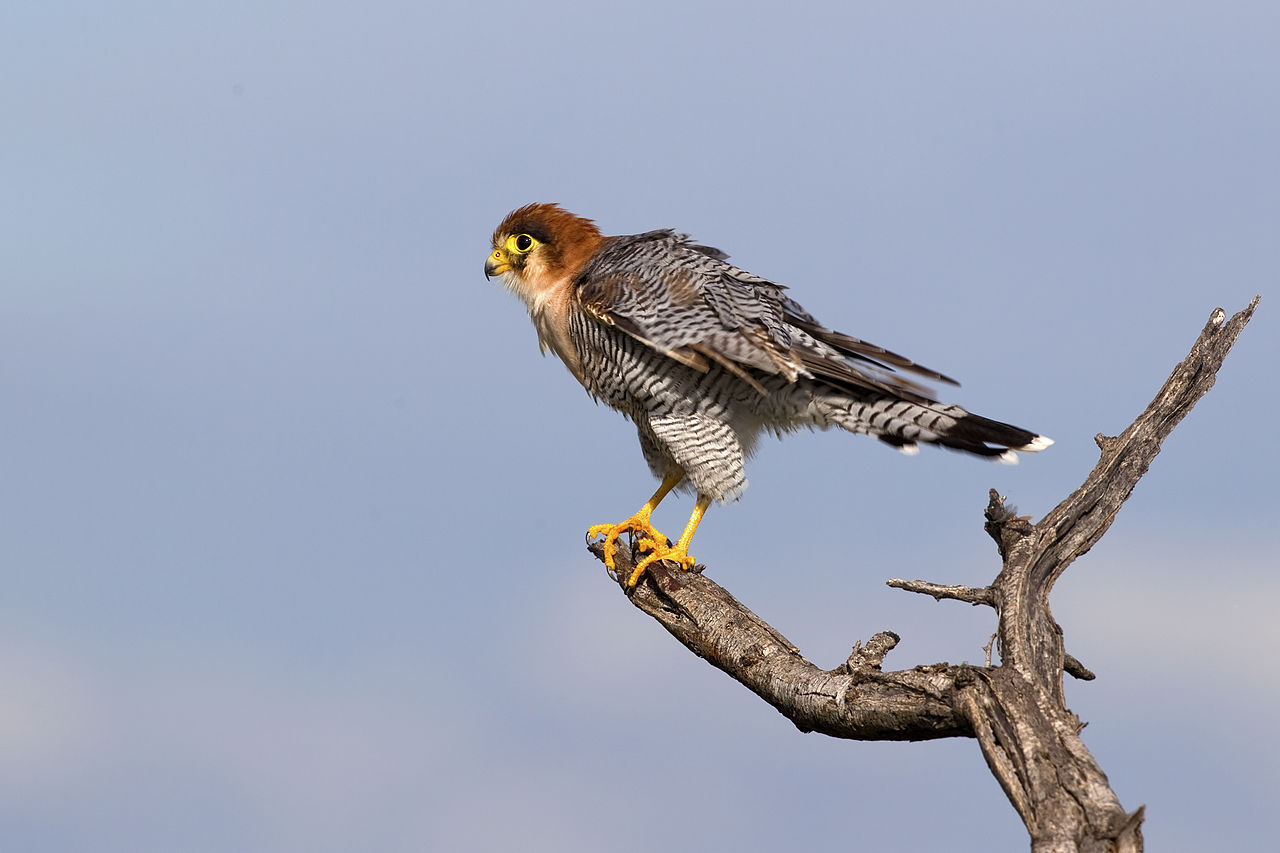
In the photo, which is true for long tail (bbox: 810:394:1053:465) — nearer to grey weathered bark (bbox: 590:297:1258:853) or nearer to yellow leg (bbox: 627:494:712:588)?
grey weathered bark (bbox: 590:297:1258:853)

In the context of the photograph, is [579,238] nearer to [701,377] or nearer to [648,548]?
[701,377]

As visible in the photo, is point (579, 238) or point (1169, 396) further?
point (579, 238)

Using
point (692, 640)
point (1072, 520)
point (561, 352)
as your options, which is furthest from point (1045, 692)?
point (561, 352)

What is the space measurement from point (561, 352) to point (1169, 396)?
3.39 m

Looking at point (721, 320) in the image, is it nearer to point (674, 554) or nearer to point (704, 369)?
point (704, 369)

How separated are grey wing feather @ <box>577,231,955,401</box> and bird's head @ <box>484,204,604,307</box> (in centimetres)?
23

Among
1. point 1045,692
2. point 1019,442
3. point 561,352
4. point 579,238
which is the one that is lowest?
point 1045,692

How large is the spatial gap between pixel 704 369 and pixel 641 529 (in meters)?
1.09

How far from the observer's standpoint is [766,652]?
5.55 m

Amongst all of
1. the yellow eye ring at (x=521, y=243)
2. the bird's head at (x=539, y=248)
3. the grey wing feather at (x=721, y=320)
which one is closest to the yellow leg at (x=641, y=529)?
the grey wing feather at (x=721, y=320)

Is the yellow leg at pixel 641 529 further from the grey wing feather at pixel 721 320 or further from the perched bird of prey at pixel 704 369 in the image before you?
the grey wing feather at pixel 721 320

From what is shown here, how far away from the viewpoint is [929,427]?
5.95 metres

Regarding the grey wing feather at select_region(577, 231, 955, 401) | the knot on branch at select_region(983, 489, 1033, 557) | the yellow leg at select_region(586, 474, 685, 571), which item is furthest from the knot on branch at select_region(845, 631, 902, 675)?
the yellow leg at select_region(586, 474, 685, 571)

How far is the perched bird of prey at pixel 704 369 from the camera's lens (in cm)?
615
